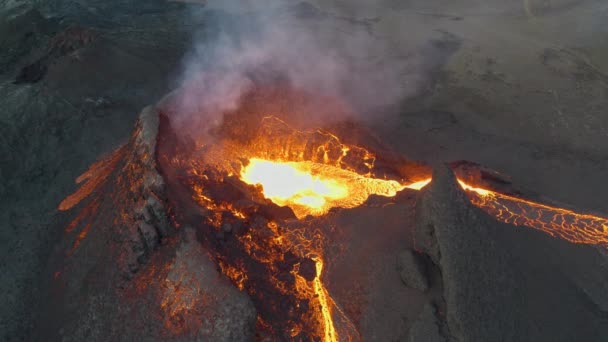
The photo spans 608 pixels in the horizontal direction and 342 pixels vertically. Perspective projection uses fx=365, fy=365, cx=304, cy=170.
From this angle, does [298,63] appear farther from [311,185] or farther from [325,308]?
[325,308]

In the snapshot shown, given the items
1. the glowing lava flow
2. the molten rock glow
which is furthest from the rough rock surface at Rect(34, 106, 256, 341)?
the glowing lava flow

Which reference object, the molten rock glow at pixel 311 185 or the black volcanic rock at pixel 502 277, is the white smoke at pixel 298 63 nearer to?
the molten rock glow at pixel 311 185

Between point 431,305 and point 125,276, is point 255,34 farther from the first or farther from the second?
point 431,305

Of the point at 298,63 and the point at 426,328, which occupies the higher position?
the point at 426,328

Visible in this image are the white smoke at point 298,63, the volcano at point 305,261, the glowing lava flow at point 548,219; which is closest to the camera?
the volcano at point 305,261

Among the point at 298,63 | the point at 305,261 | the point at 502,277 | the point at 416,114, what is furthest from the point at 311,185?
the point at 298,63

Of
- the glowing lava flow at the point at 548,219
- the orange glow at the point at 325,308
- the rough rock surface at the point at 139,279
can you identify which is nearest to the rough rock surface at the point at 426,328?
the orange glow at the point at 325,308

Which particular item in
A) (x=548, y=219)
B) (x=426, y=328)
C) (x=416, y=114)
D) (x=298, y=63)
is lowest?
(x=416, y=114)
